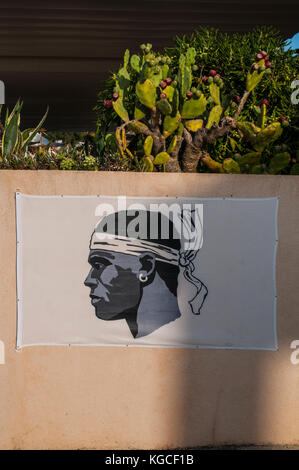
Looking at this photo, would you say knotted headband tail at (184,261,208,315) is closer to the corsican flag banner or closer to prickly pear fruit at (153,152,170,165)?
the corsican flag banner

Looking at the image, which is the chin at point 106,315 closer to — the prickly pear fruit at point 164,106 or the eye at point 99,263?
the eye at point 99,263

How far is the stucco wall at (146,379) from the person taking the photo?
3.00 m

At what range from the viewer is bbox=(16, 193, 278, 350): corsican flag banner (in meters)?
3.00

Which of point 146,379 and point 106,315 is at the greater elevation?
point 106,315

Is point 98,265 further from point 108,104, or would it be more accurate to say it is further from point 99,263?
point 108,104

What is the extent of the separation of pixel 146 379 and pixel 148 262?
2.70ft

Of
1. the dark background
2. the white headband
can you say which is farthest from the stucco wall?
the dark background

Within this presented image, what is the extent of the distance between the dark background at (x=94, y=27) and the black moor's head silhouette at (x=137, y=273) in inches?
146

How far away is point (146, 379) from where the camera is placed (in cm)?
305

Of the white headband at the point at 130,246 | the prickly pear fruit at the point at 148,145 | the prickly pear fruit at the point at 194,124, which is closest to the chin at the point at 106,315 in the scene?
the white headband at the point at 130,246

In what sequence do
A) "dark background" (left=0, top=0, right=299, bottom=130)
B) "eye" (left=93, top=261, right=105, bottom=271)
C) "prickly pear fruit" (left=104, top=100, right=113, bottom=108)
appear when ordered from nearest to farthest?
"eye" (left=93, top=261, right=105, bottom=271), "prickly pear fruit" (left=104, top=100, right=113, bottom=108), "dark background" (left=0, top=0, right=299, bottom=130)

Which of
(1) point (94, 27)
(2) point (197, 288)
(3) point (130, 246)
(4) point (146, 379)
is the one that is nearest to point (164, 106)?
(3) point (130, 246)

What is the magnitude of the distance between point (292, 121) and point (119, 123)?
133 cm

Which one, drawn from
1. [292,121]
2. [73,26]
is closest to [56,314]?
[292,121]
